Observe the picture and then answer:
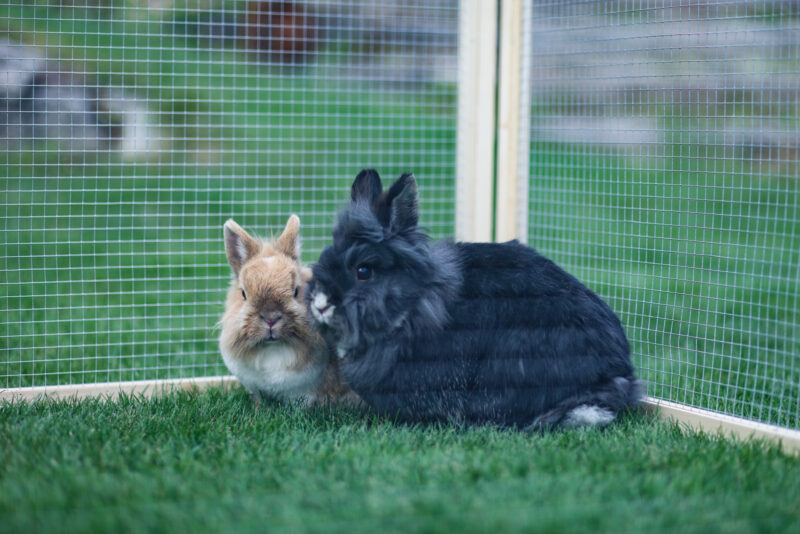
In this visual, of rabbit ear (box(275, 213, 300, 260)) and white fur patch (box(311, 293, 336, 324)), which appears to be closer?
white fur patch (box(311, 293, 336, 324))

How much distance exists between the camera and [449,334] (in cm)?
Result: 266

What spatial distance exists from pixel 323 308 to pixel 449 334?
0.46m

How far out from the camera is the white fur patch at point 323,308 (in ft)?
8.36

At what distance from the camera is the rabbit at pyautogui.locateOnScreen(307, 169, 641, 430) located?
2.60 meters

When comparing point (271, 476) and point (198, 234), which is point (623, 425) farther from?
point (198, 234)

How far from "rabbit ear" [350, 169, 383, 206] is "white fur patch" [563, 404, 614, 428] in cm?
105

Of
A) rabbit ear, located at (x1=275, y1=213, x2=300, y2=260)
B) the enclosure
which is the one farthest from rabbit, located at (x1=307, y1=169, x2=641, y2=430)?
rabbit ear, located at (x1=275, y1=213, x2=300, y2=260)

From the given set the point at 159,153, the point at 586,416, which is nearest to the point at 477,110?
the point at 586,416

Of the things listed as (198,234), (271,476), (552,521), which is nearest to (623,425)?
(552,521)

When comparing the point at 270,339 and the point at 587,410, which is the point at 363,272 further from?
the point at 587,410

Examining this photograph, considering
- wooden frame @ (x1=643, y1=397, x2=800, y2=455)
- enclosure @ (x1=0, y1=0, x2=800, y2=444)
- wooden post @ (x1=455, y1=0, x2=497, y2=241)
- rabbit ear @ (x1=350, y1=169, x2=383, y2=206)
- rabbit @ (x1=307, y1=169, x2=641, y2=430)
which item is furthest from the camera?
wooden post @ (x1=455, y1=0, x2=497, y2=241)

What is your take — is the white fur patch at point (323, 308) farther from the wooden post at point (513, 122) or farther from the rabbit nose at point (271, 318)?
the wooden post at point (513, 122)

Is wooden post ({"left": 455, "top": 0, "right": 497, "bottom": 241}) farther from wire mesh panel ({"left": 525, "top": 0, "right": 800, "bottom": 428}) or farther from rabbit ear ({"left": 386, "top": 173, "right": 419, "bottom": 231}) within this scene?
rabbit ear ({"left": 386, "top": 173, "right": 419, "bottom": 231})

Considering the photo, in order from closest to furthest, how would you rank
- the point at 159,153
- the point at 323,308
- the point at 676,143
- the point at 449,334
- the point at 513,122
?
1. the point at 323,308
2. the point at 449,334
3. the point at 676,143
4. the point at 513,122
5. the point at 159,153
